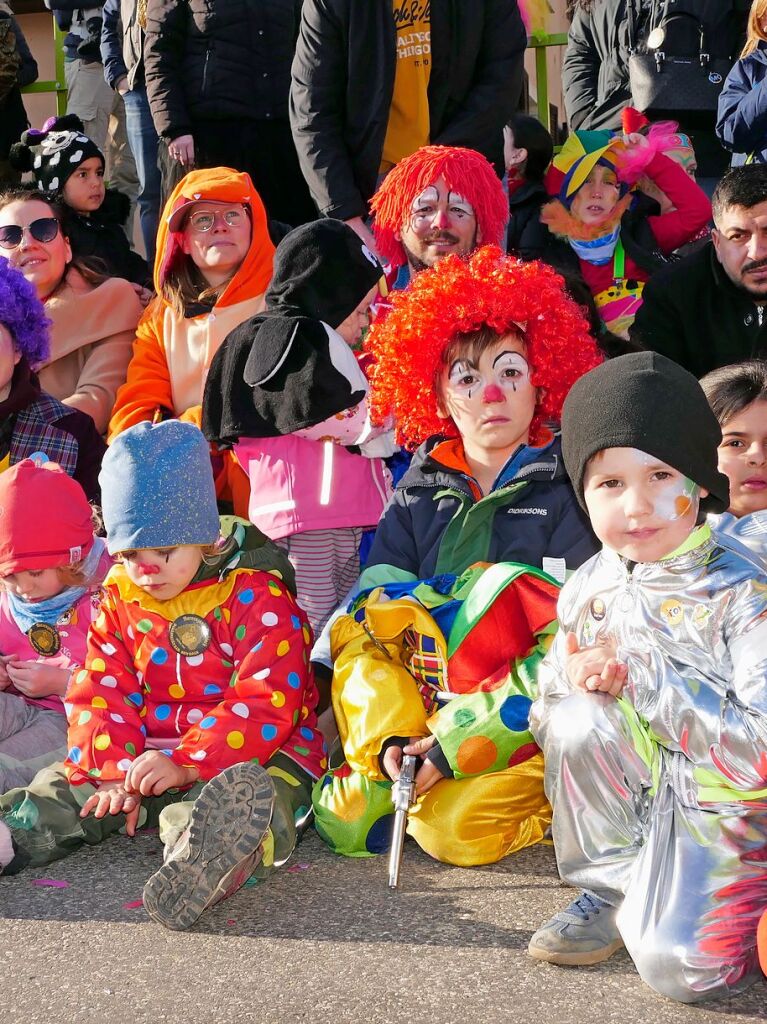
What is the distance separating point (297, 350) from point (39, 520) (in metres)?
1.00

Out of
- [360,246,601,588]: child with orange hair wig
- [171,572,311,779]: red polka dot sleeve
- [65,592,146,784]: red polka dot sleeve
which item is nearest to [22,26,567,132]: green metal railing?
[360,246,601,588]: child with orange hair wig

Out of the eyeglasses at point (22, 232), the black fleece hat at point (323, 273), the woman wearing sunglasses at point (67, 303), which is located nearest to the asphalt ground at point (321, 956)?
the black fleece hat at point (323, 273)

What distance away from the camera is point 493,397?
366cm

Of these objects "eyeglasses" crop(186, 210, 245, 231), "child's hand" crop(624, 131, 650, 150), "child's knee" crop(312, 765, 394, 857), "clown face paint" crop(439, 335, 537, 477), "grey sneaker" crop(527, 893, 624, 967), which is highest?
"child's hand" crop(624, 131, 650, 150)

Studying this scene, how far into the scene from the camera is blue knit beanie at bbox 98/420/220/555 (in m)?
3.41

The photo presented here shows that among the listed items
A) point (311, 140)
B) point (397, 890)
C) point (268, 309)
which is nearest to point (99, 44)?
point (311, 140)

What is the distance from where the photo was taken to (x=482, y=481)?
3.77 metres

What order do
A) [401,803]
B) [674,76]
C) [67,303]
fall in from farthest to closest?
1. [674,76]
2. [67,303]
3. [401,803]

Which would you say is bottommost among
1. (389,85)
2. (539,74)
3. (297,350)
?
(297,350)

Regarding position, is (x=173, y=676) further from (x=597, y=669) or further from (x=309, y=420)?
(x=597, y=669)

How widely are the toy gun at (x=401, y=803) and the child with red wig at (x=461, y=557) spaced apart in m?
0.04

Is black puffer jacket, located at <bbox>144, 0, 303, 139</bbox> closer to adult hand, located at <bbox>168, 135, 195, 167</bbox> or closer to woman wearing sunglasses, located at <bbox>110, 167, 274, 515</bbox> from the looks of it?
adult hand, located at <bbox>168, 135, 195, 167</bbox>

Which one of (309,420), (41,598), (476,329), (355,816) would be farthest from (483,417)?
(41,598)

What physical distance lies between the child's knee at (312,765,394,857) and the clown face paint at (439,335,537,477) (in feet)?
3.34
